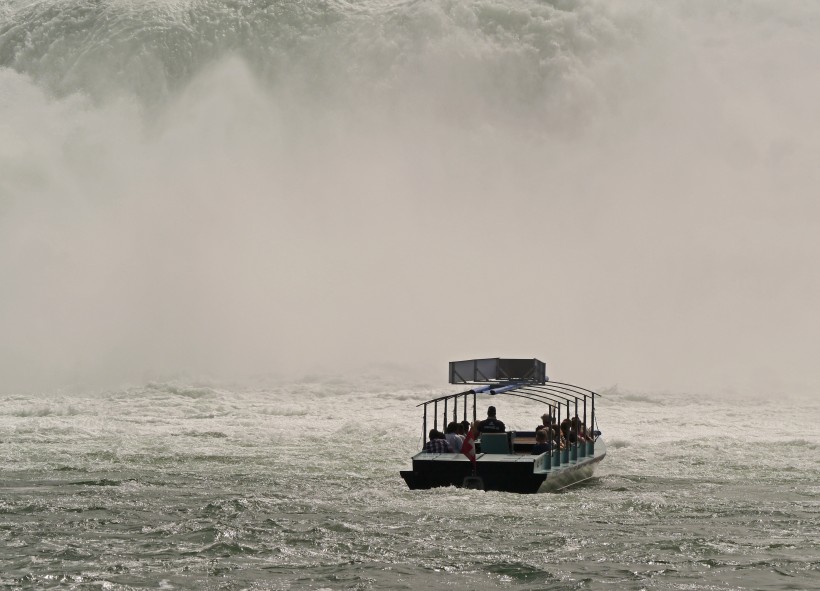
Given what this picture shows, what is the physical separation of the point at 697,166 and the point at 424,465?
4528 centimetres

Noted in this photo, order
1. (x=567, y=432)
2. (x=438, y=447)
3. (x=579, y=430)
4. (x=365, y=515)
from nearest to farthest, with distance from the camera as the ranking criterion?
(x=365, y=515)
(x=438, y=447)
(x=567, y=432)
(x=579, y=430)

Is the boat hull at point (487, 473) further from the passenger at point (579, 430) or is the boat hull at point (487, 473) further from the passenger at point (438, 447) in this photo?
the passenger at point (579, 430)

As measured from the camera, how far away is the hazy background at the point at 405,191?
47531 mm

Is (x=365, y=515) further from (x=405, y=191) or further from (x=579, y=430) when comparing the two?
(x=405, y=191)

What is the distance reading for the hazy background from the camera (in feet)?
156

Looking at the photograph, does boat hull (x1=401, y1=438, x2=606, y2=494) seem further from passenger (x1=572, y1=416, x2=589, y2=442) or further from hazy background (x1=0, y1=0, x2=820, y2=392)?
hazy background (x1=0, y1=0, x2=820, y2=392)

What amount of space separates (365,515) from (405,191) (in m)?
Result: 44.6

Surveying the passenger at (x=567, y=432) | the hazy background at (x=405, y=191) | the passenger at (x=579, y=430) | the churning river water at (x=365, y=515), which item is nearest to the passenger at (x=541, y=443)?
the passenger at (x=567, y=432)

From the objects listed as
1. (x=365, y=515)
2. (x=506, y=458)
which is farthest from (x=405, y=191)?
(x=365, y=515)

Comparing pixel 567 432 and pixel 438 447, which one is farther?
pixel 567 432

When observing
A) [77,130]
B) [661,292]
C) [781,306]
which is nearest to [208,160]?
[77,130]

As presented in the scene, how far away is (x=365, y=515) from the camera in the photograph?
17422mm

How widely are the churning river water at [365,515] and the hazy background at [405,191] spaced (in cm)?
1501

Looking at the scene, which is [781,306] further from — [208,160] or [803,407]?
[208,160]
